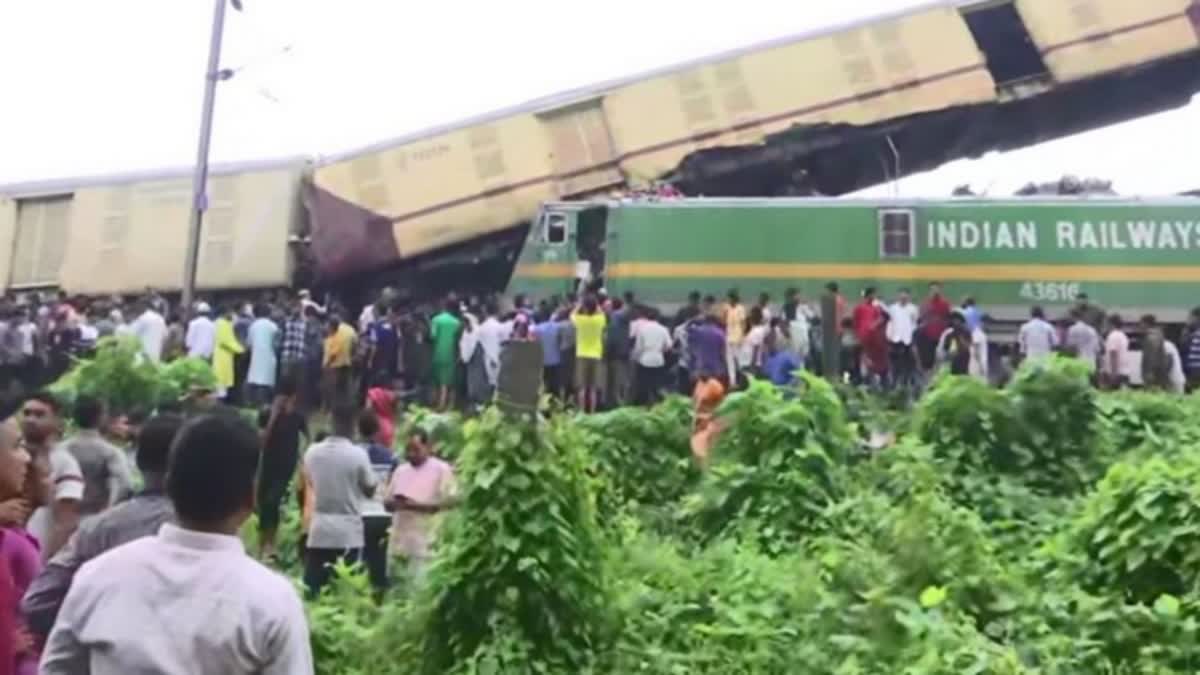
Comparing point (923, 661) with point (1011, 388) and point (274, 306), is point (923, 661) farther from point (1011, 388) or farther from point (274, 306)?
point (274, 306)

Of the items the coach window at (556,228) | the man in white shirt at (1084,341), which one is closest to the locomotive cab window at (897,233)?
the man in white shirt at (1084,341)

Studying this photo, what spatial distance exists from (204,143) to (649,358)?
5693mm

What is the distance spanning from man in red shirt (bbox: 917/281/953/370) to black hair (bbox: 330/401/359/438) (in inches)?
431

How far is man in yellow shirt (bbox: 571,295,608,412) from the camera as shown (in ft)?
60.0

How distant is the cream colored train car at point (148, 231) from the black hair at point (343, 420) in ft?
46.8

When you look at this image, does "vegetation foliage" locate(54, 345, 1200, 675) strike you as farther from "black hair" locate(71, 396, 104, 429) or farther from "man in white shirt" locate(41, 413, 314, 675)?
"man in white shirt" locate(41, 413, 314, 675)

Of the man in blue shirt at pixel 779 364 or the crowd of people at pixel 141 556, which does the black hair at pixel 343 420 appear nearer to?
the crowd of people at pixel 141 556

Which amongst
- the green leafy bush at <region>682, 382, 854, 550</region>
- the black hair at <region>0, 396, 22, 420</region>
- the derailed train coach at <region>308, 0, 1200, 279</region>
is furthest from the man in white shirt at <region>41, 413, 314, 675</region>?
the derailed train coach at <region>308, 0, 1200, 279</region>

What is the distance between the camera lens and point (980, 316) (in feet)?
66.3

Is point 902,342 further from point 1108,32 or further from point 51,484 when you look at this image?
point 51,484

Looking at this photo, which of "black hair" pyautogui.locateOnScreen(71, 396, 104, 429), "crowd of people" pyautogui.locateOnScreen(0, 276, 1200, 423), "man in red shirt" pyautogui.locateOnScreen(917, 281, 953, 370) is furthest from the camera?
"man in red shirt" pyautogui.locateOnScreen(917, 281, 953, 370)

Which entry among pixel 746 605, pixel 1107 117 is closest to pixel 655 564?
pixel 746 605

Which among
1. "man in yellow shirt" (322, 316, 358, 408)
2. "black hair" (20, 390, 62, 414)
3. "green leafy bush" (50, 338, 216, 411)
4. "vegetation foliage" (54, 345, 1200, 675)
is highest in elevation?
"man in yellow shirt" (322, 316, 358, 408)

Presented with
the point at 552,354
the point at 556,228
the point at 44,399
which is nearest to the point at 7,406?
the point at 44,399
